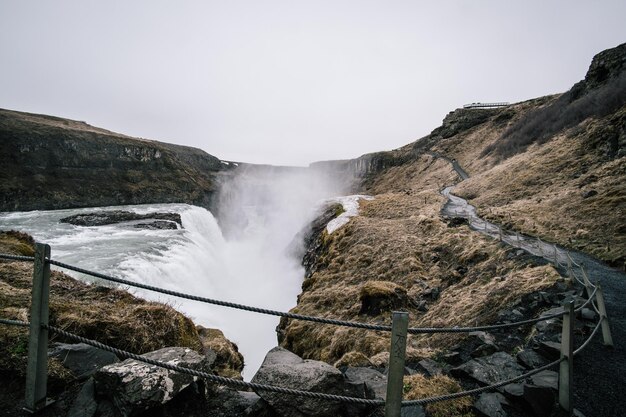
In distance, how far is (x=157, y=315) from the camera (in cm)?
567

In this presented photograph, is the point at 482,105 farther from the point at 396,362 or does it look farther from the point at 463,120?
the point at 396,362

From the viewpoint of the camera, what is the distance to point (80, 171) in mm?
80750

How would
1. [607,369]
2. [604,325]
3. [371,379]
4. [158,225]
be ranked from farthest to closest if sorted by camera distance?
[158,225]
[604,325]
[607,369]
[371,379]

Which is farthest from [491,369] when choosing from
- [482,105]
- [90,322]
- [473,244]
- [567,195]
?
[482,105]

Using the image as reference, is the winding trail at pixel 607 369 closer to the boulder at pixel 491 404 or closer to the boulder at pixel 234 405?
the boulder at pixel 491 404

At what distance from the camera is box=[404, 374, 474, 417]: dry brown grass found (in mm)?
4301

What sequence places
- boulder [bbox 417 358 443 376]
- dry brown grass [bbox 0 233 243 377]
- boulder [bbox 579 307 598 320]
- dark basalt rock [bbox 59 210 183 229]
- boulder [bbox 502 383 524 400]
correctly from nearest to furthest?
1. dry brown grass [bbox 0 233 243 377]
2. boulder [bbox 502 383 524 400]
3. boulder [bbox 417 358 443 376]
4. boulder [bbox 579 307 598 320]
5. dark basalt rock [bbox 59 210 183 229]

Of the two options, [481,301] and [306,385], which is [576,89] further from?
[306,385]

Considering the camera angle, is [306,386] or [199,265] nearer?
[306,386]

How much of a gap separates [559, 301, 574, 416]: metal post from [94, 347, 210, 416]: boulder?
4989 mm

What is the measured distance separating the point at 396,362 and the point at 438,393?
2.93 meters

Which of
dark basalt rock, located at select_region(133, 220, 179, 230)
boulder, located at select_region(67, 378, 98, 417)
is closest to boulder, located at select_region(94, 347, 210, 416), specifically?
boulder, located at select_region(67, 378, 98, 417)

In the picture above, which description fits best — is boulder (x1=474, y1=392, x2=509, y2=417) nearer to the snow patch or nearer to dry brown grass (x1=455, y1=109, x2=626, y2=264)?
dry brown grass (x1=455, y1=109, x2=626, y2=264)

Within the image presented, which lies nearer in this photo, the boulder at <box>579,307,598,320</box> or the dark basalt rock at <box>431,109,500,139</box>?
the boulder at <box>579,307,598,320</box>
